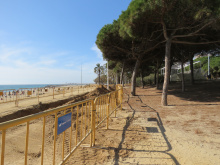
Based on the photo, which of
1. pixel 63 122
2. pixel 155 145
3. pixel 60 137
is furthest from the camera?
pixel 60 137

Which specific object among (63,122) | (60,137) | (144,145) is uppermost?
(63,122)

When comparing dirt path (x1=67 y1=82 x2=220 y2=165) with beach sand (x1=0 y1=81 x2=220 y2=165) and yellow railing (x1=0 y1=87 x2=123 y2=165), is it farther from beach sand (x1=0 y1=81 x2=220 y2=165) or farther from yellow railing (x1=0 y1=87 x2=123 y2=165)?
yellow railing (x1=0 y1=87 x2=123 y2=165)

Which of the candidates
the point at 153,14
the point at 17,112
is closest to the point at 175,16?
the point at 153,14

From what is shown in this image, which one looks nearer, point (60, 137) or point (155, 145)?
point (155, 145)

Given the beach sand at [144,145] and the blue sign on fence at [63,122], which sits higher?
the blue sign on fence at [63,122]

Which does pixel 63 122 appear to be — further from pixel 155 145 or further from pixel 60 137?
pixel 60 137

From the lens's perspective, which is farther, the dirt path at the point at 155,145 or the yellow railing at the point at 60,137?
the dirt path at the point at 155,145

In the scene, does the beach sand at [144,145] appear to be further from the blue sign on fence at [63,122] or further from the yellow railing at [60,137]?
the blue sign on fence at [63,122]

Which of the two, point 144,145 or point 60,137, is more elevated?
point 144,145

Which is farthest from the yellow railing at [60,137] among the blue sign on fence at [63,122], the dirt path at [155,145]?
the dirt path at [155,145]

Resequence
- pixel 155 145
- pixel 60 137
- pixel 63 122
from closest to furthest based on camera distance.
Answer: pixel 63 122 < pixel 155 145 < pixel 60 137

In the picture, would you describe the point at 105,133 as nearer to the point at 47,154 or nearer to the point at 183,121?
the point at 47,154

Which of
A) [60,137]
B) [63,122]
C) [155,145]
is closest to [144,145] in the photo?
[155,145]

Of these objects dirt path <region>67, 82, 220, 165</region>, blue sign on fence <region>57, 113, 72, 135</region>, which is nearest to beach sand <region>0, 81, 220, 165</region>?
dirt path <region>67, 82, 220, 165</region>
